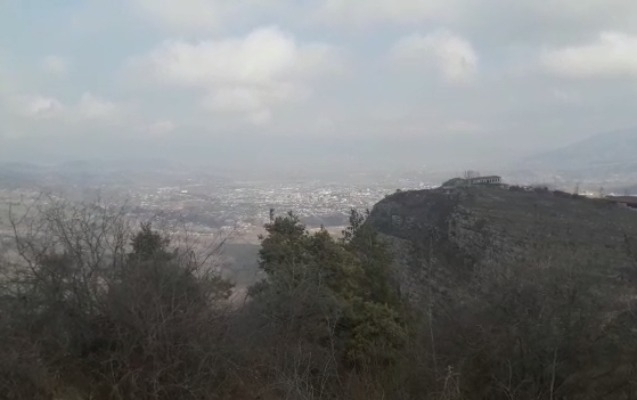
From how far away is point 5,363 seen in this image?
5402mm

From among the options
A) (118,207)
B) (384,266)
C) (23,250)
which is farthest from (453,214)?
(23,250)

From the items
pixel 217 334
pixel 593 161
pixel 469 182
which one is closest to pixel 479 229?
pixel 469 182

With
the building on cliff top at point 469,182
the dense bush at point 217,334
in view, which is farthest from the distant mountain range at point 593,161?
the dense bush at point 217,334

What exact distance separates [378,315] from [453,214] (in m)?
11.7

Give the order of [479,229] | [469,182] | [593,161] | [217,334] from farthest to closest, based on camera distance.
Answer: [593,161] → [469,182] → [479,229] → [217,334]

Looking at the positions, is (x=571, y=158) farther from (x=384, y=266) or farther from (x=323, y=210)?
(x=384, y=266)

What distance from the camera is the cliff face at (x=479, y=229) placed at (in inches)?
750

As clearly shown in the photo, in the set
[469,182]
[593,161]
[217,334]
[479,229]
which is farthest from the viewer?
[593,161]

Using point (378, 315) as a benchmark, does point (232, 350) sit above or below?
above

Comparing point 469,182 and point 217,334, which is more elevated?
point 469,182

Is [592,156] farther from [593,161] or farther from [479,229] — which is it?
[479,229]

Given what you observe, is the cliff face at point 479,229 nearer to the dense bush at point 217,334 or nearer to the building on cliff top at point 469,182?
the building on cliff top at point 469,182

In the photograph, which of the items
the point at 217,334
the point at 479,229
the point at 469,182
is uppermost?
the point at 469,182

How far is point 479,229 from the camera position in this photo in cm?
2184
